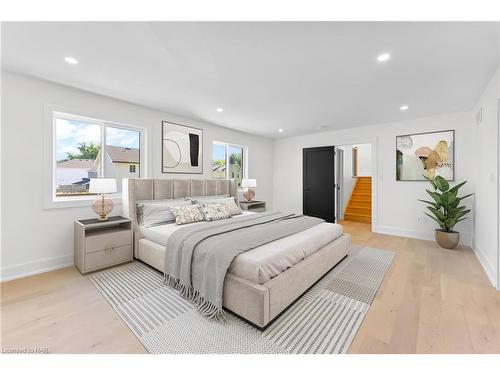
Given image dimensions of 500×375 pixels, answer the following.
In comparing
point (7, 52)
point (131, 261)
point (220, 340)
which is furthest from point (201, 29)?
point (131, 261)

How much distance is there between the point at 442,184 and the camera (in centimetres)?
364

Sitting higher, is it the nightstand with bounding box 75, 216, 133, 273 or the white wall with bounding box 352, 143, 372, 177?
the white wall with bounding box 352, 143, 372, 177

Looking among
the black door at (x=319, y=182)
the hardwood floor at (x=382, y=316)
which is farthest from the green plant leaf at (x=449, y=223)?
the black door at (x=319, y=182)

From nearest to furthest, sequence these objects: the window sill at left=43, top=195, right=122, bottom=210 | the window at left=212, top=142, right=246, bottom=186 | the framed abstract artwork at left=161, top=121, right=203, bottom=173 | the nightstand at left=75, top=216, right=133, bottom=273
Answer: the nightstand at left=75, top=216, right=133, bottom=273
the window sill at left=43, top=195, right=122, bottom=210
the framed abstract artwork at left=161, top=121, right=203, bottom=173
the window at left=212, top=142, right=246, bottom=186

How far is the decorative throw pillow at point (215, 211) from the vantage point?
10.6 feet

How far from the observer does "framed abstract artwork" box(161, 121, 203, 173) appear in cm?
388

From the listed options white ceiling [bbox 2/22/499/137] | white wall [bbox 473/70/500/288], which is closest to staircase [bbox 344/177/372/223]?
white wall [bbox 473/70/500/288]

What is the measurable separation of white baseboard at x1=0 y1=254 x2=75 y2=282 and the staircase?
253 inches

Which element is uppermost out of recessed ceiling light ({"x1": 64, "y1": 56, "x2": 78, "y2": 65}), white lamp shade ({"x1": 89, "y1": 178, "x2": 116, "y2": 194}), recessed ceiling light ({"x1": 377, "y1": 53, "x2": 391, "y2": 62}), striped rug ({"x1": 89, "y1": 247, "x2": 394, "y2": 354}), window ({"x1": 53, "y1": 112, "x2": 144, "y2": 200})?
recessed ceiling light ({"x1": 64, "y1": 56, "x2": 78, "y2": 65})

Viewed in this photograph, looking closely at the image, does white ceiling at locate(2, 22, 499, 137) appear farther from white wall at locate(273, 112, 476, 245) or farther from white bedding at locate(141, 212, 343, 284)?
white bedding at locate(141, 212, 343, 284)

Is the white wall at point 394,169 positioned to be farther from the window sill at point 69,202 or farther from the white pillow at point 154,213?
the window sill at point 69,202

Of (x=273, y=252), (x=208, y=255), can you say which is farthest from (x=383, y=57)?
(x=208, y=255)

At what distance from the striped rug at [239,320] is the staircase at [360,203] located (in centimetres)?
377

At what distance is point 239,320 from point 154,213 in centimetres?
199
